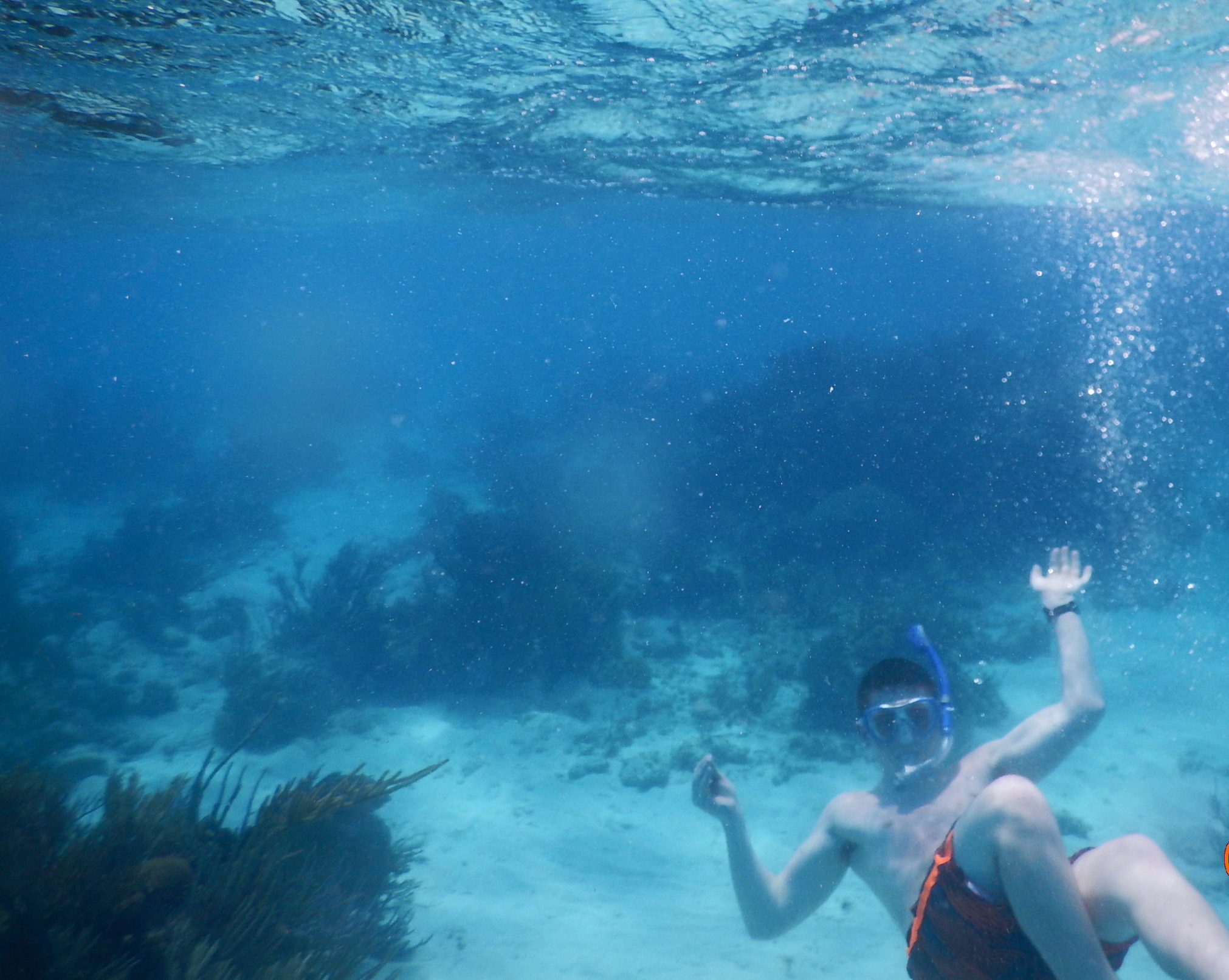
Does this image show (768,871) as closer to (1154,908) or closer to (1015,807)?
(1015,807)

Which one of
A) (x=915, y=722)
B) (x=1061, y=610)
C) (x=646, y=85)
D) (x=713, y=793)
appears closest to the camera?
(x=915, y=722)

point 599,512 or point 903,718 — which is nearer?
point 903,718

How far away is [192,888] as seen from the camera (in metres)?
4.50

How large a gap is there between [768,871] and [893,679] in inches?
48.8

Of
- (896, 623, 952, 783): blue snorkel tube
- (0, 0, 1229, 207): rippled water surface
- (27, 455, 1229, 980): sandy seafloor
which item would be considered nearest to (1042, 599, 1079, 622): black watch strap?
(896, 623, 952, 783): blue snorkel tube

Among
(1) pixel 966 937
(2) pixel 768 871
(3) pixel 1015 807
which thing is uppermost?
(3) pixel 1015 807

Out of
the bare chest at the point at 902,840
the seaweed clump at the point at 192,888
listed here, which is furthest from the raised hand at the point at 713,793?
the seaweed clump at the point at 192,888

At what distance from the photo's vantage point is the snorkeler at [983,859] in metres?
2.35

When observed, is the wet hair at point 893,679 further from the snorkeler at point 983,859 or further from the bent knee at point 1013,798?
the bent knee at point 1013,798

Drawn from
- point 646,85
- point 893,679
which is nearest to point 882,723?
point 893,679

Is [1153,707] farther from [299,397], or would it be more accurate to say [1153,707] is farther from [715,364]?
[299,397]

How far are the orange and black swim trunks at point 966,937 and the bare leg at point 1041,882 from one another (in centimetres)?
10

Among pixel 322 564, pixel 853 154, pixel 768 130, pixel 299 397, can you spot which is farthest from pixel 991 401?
pixel 299 397

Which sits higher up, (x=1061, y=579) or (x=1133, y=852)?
(x=1061, y=579)
